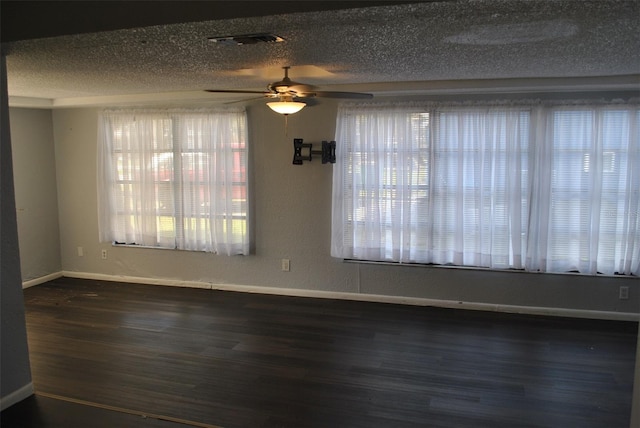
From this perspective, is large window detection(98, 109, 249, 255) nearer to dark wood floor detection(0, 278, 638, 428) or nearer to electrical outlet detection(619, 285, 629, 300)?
dark wood floor detection(0, 278, 638, 428)

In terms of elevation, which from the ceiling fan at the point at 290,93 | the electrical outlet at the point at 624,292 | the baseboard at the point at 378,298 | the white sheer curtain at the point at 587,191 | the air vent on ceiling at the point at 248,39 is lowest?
the baseboard at the point at 378,298

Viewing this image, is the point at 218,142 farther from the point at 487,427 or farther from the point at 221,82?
the point at 487,427

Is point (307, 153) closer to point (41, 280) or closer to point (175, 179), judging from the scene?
point (175, 179)

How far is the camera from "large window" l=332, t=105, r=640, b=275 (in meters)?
4.53

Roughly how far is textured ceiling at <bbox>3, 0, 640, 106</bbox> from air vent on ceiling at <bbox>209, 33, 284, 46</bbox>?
7cm

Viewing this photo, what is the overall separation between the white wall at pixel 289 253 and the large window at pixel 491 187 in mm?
188

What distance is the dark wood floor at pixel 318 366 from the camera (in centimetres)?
307

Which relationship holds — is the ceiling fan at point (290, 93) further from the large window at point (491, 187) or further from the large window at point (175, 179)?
the large window at point (175, 179)

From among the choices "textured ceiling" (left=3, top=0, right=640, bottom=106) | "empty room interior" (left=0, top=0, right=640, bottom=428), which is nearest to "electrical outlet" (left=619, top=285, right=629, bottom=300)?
"empty room interior" (left=0, top=0, right=640, bottom=428)

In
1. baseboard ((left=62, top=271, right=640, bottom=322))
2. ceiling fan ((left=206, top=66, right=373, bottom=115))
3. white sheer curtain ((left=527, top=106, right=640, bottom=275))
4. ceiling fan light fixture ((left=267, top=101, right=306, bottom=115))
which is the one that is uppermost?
ceiling fan ((left=206, top=66, right=373, bottom=115))

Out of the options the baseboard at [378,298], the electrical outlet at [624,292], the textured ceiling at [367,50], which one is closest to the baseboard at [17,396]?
the textured ceiling at [367,50]

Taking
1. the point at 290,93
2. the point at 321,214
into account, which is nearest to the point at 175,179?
the point at 321,214

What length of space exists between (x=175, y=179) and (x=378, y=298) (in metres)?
2.69

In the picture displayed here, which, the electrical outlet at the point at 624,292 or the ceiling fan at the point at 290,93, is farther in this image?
the electrical outlet at the point at 624,292
